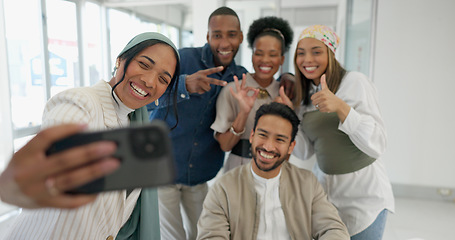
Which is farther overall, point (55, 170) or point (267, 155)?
point (267, 155)

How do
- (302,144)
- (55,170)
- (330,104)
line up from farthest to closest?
(302,144) < (330,104) < (55,170)

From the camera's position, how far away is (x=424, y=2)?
11.5 ft

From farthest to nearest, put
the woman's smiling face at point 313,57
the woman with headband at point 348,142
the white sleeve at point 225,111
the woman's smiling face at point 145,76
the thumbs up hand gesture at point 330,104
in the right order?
the white sleeve at point 225,111 → the woman's smiling face at point 313,57 → the woman with headband at point 348,142 → the thumbs up hand gesture at point 330,104 → the woman's smiling face at point 145,76

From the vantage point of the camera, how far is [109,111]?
1087 millimetres

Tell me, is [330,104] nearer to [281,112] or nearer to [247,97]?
[281,112]

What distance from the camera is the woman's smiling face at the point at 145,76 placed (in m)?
1.09

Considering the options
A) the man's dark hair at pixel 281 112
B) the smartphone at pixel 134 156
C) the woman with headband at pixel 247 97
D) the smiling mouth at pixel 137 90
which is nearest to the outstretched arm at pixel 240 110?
the woman with headband at pixel 247 97

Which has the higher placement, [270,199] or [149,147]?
[149,147]

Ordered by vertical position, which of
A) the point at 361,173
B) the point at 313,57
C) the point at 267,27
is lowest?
the point at 361,173

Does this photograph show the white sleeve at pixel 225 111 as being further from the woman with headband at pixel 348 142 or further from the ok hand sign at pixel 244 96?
the woman with headband at pixel 348 142

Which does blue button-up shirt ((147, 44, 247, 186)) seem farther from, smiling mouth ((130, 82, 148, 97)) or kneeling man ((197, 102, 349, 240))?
smiling mouth ((130, 82, 148, 97))

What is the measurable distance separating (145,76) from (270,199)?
2.99 feet

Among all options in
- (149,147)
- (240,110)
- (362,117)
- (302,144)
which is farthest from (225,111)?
(149,147)

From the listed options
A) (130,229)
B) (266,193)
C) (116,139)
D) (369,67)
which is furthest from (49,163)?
(369,67)
